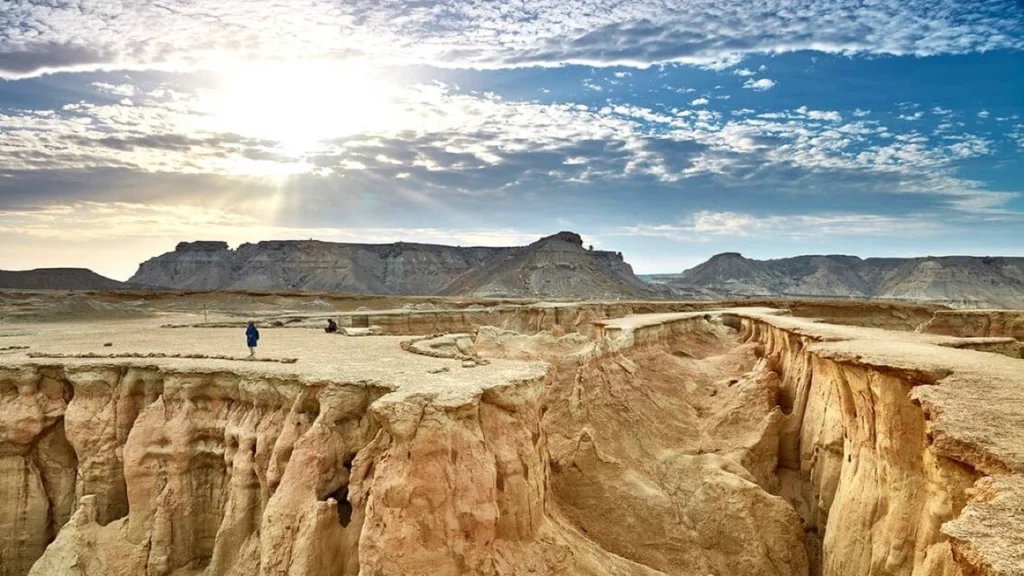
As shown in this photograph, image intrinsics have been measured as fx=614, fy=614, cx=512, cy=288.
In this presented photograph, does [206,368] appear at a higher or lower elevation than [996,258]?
lower

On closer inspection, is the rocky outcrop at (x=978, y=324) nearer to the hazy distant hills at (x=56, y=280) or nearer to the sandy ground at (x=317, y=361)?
the sandy ground at (x=317, y=361)

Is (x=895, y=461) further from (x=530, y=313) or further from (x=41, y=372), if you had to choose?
(x=530, y=313)

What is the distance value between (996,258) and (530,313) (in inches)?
5264

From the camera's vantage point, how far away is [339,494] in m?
11.0

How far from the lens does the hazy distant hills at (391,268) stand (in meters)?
121

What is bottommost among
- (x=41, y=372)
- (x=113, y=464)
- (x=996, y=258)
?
(x=113, y=464)

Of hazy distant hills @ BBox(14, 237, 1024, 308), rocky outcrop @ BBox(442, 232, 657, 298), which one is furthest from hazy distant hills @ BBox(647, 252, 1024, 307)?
rocky outcrop @ BBox(442, 232, 657, 298)

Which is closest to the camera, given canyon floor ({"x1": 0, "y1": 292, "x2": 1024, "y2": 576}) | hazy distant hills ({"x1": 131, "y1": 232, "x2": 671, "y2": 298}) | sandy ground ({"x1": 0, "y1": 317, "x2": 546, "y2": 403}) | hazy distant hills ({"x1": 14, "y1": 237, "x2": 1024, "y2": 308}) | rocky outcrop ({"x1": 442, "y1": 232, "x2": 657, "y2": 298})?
canyon floor ({"x1": 0, "y1": 292, "x2": 1024, "y2": 576})

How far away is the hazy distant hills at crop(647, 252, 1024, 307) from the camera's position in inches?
4970

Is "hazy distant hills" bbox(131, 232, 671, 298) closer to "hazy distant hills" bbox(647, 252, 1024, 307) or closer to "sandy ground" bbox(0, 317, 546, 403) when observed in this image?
"hazy distant hills" bbox(647, 252, 1024, 307)

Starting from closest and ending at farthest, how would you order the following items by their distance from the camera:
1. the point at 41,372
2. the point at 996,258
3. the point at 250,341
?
the point at 41,372
the point at 250,341
the point at 996,258

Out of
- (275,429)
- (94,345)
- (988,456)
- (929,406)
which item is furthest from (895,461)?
(94,345)

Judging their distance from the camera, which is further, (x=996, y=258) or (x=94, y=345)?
(x=996, y=258)

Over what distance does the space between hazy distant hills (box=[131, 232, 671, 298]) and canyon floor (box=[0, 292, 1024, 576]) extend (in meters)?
98.1
